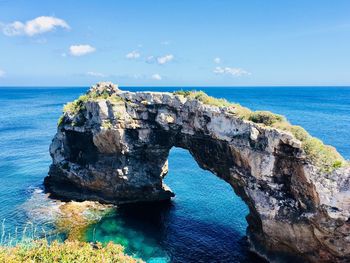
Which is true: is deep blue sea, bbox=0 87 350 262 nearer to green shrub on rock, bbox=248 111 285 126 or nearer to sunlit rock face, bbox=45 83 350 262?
sunlit rock face, bbox=45 83 350 262

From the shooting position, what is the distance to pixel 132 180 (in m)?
43.3

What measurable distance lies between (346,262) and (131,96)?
26175 millimetres

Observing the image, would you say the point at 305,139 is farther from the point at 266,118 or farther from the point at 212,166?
the point at 212,166

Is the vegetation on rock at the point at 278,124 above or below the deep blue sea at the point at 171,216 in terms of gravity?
above

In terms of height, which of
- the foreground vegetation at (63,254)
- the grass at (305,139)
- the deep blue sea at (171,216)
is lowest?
the deep blue sea at (171,216)

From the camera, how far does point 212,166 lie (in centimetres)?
3662

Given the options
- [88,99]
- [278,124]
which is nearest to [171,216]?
[88,99]

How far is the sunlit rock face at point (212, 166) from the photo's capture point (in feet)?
87.4

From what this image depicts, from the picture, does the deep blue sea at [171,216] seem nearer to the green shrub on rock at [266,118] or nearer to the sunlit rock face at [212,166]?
the sunlit rock face at [212,166]

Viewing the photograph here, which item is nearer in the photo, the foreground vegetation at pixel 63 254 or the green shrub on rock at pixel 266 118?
Answer: the foreground vegetation at pixel 63 254

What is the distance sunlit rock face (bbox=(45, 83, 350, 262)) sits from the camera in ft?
87.4

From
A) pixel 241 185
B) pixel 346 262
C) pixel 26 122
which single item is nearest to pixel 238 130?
pixel 241 185

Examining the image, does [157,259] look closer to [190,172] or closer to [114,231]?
[114,231]

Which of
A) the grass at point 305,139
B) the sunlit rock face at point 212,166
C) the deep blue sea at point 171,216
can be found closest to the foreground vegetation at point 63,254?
the deep blue sea at point 171,216
